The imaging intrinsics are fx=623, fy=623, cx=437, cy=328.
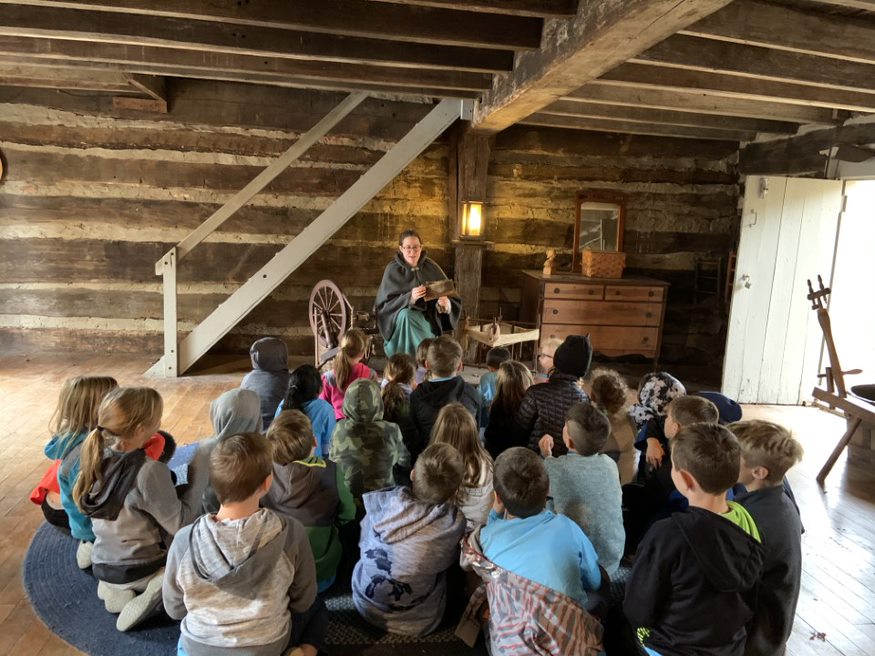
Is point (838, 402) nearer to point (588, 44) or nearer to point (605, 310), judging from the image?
point (605, 310)

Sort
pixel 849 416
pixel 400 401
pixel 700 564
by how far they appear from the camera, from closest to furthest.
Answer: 1. pixel 700 564
2. pixel 400 401
3. pixel 849 416

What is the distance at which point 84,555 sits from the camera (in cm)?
301

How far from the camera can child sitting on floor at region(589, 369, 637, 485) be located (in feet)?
11.1

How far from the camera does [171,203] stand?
23.5 ft

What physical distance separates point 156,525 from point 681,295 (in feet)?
23.8

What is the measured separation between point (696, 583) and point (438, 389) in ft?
6.22

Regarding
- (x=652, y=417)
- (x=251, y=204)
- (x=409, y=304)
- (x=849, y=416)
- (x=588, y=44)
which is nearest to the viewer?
(x=588, y=44)

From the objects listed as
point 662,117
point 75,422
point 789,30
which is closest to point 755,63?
point 789,30

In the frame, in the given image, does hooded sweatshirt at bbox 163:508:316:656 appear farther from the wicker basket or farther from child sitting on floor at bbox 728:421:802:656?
the wicker basket

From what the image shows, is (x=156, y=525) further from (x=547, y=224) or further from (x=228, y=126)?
(x=547, y=224)

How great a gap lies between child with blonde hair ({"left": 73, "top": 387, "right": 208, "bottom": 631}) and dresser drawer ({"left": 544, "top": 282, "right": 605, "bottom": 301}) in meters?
4.84

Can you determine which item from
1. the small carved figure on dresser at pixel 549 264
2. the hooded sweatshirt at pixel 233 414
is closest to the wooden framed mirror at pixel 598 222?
the small carved figure on dresser at pixel 549 264

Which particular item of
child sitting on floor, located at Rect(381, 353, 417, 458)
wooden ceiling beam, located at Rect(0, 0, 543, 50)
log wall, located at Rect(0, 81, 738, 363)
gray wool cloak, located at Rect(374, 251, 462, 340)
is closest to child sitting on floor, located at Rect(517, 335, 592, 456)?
child sitting on floor, located at Rect(381, 353, 417, 458)

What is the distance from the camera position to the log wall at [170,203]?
22.9 ft
